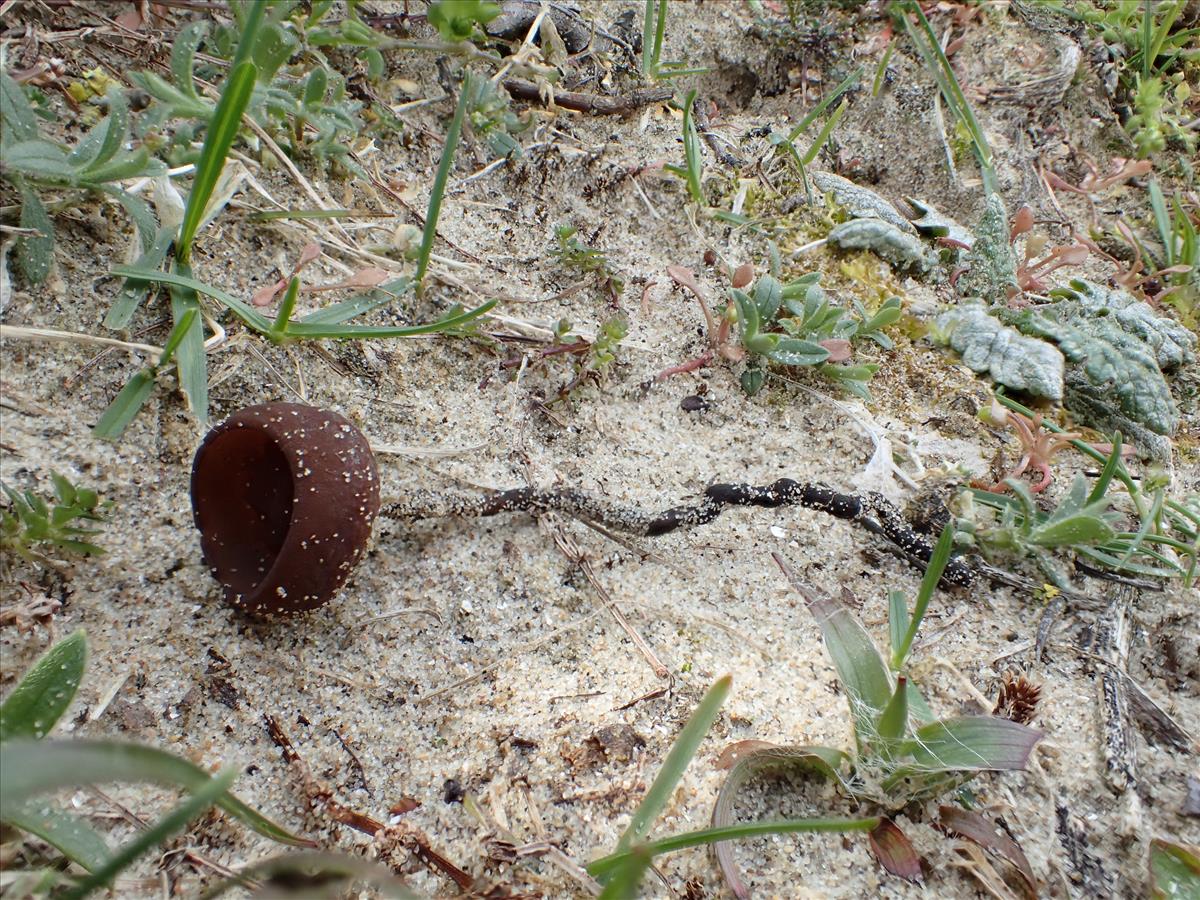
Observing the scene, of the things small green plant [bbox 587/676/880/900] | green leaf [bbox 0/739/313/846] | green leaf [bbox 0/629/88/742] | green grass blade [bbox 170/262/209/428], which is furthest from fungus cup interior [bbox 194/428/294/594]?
small green plant [bbox 587/676/880/900]

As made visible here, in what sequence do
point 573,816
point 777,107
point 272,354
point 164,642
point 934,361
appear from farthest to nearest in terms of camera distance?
point 777,107
point 934,361
point 272,354
point 164,642
point 573,816

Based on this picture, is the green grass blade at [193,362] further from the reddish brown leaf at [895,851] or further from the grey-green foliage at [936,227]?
the grey-green foliage at [936,227]

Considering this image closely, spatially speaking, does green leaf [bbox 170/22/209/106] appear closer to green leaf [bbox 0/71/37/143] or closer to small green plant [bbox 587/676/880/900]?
green leaf [bbox 0/71/37/143]

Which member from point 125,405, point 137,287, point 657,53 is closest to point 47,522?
point 125,405

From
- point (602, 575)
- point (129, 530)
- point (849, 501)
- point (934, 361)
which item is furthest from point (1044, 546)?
point (129, 530)

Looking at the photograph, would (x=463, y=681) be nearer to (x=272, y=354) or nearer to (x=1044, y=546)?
(x=272, y=354)

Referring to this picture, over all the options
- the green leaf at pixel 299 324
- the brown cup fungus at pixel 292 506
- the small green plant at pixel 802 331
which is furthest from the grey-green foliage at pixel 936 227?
the brown cup fungus at pixel 292 506
